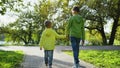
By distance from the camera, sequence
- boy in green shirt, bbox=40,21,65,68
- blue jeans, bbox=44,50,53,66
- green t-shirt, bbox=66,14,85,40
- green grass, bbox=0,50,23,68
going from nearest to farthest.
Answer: green t-shirt, bbox=66,14,85,40
blue jeans, bbox=44,50,53,66
boy in green shirt, bbox=40,21,65,68
green grass, bbox=0,50,23,68

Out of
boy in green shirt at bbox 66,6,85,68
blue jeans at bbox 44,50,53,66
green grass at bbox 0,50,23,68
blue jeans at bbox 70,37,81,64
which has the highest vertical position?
boy in green shirt at bbox 66,6,85,68

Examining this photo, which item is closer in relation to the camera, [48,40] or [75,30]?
[75,30]

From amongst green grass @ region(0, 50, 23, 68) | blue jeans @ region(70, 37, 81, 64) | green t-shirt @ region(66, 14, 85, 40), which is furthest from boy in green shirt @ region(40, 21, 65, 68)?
green grass @ region(0, 50, 23, 68)

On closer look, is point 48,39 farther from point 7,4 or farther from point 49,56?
point 7,4

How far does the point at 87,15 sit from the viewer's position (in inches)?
1737

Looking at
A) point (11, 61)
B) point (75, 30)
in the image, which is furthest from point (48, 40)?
point (11, 61)

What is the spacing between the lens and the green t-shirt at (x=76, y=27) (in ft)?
42.1

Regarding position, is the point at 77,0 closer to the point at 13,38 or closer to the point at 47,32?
the point at 13,38

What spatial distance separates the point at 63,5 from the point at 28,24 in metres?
11.7

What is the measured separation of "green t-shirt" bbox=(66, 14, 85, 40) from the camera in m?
12.8

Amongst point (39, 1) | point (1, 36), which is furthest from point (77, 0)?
point (1, 36)

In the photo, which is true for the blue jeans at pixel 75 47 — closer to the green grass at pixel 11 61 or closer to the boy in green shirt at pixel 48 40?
the boy in green shirt at pixel 48 40

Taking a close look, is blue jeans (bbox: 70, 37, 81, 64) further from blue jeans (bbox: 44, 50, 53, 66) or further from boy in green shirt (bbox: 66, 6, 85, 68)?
blue jeans (bbox: 44, 50, 53, 66)

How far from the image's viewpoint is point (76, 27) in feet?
42.2
